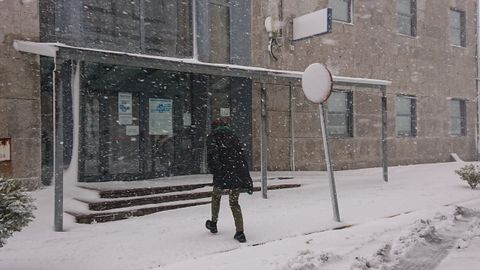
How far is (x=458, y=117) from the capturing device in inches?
764

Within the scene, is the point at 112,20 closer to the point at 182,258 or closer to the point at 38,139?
the point at 38,139

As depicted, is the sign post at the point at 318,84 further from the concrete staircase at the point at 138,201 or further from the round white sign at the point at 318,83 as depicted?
the concrete staircase at the point at 138,201

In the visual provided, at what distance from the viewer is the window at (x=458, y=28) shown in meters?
19.2

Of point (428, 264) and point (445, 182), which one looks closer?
point (428, 264)

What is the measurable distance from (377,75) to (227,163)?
10654 millimetres

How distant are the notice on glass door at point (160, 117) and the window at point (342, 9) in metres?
6.47

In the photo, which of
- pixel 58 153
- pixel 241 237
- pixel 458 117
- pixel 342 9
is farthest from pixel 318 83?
pixel 458 117

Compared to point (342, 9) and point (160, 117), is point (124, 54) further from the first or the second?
point (342, 9)

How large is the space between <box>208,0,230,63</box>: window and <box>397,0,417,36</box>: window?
303 inches

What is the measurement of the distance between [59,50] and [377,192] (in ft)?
24.4

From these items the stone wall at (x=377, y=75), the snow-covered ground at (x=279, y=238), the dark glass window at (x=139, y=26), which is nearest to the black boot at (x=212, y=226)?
the snow-covered ground at (x=279, y=238)

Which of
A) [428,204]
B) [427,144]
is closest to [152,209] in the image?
[428,204]

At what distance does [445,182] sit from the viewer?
1243 cm

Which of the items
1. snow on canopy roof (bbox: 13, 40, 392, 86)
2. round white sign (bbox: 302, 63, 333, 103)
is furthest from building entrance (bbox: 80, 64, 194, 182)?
round white sign (bbox: 302, 63, 333, 103)
